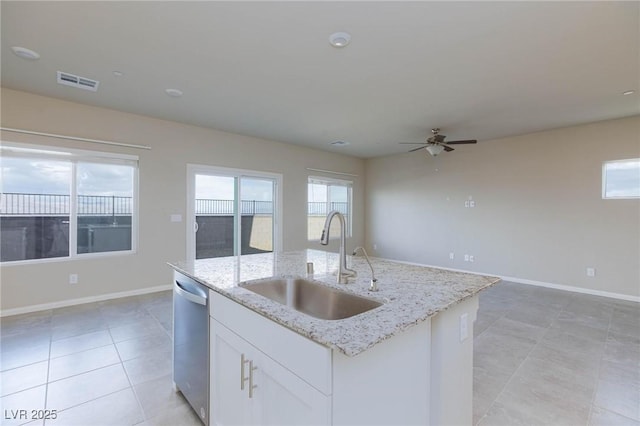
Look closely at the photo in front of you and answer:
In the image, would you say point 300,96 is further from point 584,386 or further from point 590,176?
point 590,176

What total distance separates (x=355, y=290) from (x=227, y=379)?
787 mm

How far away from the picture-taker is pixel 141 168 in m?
4.35

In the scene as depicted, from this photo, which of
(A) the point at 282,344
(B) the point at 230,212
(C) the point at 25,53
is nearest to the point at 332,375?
(A) the point at 282,344

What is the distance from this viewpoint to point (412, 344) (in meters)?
1.19

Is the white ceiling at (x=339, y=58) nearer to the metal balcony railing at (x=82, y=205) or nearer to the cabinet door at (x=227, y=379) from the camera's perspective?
the metal balcony railing at (x=82, y=205)

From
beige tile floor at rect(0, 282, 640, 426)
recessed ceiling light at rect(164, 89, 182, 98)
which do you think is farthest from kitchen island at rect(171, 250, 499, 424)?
recessed ceiling light at rect(164, 89, 182, 98)

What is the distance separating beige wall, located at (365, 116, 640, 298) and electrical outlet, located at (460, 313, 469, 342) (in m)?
4.76

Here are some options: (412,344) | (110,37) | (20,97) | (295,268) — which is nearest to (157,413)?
(295,268)

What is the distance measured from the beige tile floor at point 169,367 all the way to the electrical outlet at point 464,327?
799 millimetres

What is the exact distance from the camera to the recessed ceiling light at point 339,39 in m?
2.31

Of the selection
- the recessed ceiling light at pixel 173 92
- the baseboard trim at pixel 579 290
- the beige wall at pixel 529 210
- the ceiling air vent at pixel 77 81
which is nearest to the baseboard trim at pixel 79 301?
the ceiling air vent at pixel 77 81

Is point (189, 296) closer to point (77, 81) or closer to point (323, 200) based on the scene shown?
point (77, 81)

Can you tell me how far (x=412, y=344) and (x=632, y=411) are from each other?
6.50 feet

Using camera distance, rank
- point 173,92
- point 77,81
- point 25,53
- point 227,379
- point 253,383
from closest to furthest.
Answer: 1. point 253,383
2. point 227,379
3. point 25,53
4. point 77,81
5. point 173,92
